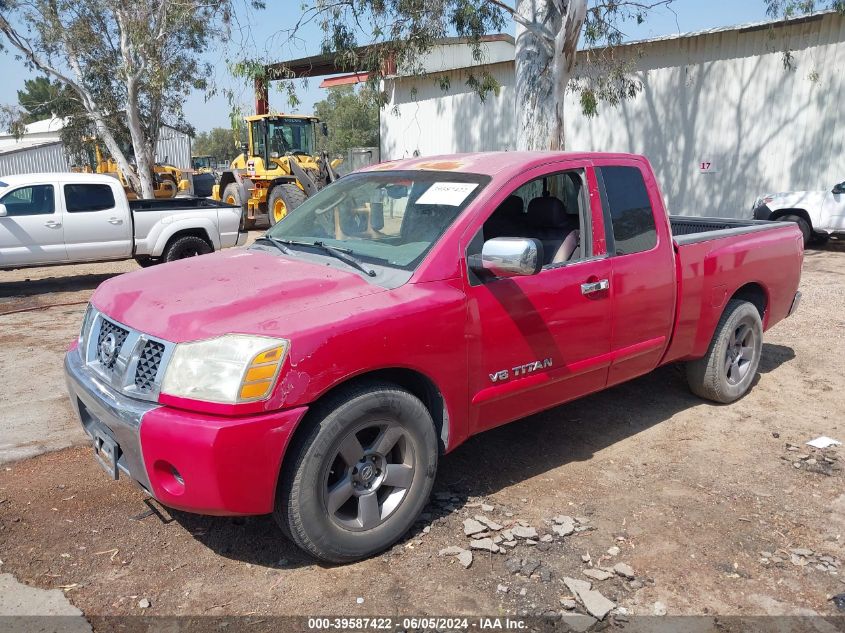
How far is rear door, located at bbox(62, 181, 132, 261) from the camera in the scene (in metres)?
10.9

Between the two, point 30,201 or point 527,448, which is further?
point 30,201

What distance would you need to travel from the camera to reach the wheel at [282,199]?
16812mm

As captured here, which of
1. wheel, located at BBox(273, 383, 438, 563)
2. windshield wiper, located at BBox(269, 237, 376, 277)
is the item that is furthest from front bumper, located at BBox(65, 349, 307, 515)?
windshield wiper, located at BBox(269, 237, 376, 277)

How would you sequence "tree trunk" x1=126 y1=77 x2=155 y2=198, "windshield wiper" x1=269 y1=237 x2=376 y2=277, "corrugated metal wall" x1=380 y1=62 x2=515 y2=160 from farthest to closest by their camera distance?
1. "tree trunk" x1=126 y1=77 x2=155 y2=198
2. "corrugated metal wall" x1=380 y1=62 x2=515 y2=160
3. "windshield wiper" x1=269 y1=237 x2=376 y2=277

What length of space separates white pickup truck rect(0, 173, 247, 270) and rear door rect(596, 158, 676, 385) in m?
8.54

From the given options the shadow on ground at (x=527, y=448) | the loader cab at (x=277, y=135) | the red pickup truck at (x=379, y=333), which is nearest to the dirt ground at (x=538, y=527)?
the shadow on ground at (x=527, y=448)

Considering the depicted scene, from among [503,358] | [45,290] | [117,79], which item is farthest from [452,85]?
[503,358]

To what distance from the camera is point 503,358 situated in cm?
376

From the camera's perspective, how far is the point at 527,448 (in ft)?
15.6

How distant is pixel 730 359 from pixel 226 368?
4.06 m

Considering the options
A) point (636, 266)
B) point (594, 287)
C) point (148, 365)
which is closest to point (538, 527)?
point (594, 287)

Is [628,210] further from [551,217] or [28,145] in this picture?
[28,145]

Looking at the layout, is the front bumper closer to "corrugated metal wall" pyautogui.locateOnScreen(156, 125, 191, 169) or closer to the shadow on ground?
the shadow on ground

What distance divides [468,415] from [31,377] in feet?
14.7
